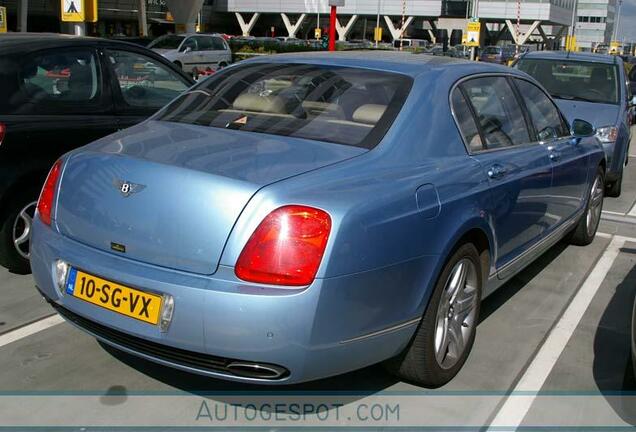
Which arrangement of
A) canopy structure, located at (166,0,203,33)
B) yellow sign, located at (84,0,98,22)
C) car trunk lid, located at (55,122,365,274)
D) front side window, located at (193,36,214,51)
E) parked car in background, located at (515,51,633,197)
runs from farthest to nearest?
canopy structure, located at (166,0,203,33), front side window, located at (193,36,214,51), yellow sign, located at (84,0,98,22), parked car in background, located at (515,51,633,197), car trunk lid, located at (55,122,365,274)

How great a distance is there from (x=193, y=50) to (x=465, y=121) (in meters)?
24.3

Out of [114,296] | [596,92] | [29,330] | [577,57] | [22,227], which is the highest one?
[577,57]

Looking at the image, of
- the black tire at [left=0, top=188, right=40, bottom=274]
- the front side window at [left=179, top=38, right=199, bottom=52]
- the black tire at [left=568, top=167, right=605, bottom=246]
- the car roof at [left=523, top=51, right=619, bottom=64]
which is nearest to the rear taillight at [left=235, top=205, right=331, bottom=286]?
the black tire at [left=0, top=188, right=40, bottom=274]

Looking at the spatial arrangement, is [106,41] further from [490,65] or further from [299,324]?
[299,324]

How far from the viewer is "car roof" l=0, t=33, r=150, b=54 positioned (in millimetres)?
4664

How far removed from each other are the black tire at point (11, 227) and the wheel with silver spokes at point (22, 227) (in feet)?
0.05

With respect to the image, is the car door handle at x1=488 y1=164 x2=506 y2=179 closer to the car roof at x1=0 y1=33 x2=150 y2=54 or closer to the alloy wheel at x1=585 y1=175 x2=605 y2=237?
the alloy wheel at x1=585 y1=175 x2=605 y2=237

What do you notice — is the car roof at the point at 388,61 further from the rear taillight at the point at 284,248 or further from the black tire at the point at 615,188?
the black tire at the point at 615,188

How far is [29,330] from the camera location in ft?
12.8

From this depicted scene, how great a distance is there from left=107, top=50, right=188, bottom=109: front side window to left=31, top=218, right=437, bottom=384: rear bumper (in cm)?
273

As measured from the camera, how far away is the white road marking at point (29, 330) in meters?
Result: 3.77

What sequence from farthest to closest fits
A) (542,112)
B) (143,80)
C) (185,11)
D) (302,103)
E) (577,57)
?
(185,11) < (577,57) < (143,80) < (542,112) < (302,103)

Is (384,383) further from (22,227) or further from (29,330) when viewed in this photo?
(22,227)

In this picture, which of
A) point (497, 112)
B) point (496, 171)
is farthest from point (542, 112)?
point (496, 171)
